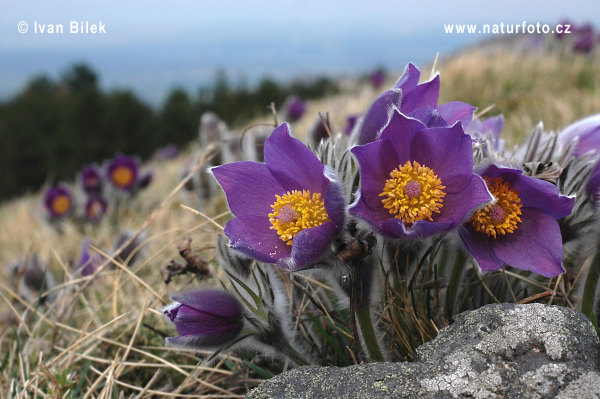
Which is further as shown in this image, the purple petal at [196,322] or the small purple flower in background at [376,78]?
the small purple flower in background at [376,78]

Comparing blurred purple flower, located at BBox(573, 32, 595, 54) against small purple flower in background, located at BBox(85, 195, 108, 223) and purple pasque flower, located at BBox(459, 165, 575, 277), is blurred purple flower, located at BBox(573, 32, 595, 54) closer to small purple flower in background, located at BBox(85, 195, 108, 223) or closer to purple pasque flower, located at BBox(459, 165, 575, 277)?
small purple flower in background, located at BBox(85, 195, 108, 223)

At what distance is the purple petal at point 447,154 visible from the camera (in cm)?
94

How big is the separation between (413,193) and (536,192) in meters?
0.23

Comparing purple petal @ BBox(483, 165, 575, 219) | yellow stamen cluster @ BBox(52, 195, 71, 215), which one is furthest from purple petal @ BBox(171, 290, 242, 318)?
yellow stamen cluster @ BBox(52, 195, 71, 215)

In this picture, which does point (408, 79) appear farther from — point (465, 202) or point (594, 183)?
point (594, 183)

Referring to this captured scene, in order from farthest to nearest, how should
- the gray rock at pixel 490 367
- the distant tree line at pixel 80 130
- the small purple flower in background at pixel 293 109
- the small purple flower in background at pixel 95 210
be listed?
the distant tree line at pixel 80 130
the small purple flower in background at pixel 293 109
the small purple flower in background at pixel 95 210
the gray rock at pixel 490 367

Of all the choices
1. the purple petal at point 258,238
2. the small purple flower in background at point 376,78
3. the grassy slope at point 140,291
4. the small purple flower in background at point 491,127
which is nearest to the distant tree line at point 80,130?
the small purple flower in background at point 376,78

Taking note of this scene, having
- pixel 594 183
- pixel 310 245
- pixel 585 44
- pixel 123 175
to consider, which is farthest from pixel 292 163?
pixel 585 44

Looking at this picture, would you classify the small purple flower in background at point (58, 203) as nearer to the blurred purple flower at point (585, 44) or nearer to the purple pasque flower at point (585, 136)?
the purple pasque flower at point (585, 136)

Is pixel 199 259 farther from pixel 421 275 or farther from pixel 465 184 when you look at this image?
pixel 465 184

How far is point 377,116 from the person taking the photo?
1066 mm

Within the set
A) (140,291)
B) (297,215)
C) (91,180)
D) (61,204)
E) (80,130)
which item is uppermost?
(297,215)

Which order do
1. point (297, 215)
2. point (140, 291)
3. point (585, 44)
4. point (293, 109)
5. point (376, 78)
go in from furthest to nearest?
point (376, 78)
point (585, 44)
point (293, 109)
point (140, 291)
point (297, 215)

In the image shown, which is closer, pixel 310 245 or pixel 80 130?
pixel 310 245
